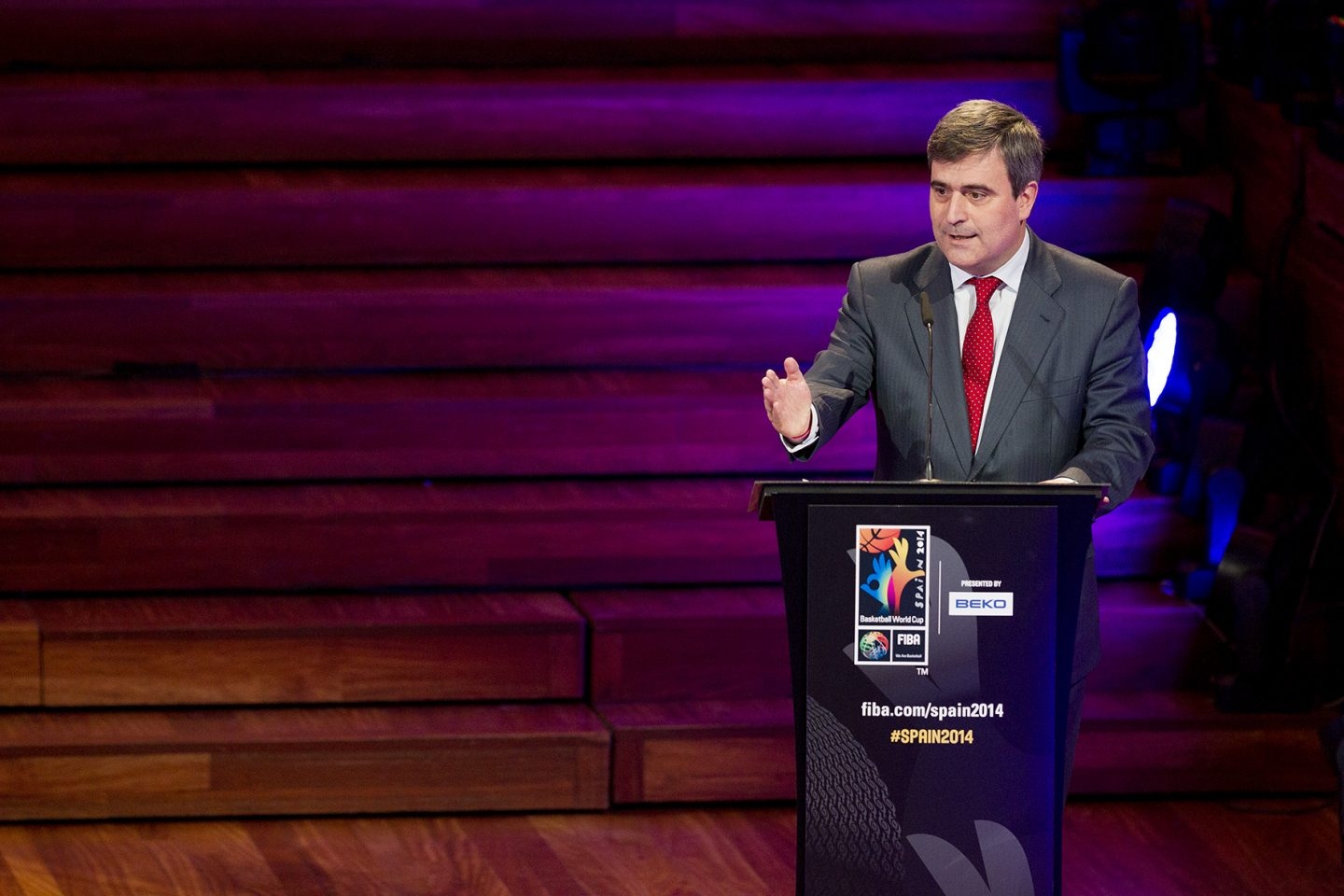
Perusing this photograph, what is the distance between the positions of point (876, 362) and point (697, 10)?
1.81 m

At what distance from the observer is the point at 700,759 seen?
307 centimetres

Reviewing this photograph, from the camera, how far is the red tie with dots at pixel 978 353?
6.63 ft

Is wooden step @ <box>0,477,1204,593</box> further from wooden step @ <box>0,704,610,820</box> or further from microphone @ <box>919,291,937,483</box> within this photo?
microphone @ <box>919,291,937,483</box>

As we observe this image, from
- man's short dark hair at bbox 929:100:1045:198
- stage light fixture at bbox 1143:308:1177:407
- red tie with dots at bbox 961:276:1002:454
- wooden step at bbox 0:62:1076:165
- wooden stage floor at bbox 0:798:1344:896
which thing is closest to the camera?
man's short dark hair at bbox 929:100:1045:198

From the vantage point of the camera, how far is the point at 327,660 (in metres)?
3.12

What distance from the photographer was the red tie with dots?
79.6 inches

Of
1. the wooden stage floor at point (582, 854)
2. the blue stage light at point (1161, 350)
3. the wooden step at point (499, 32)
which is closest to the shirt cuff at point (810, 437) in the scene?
the wooden stage floor at point (582, 854)

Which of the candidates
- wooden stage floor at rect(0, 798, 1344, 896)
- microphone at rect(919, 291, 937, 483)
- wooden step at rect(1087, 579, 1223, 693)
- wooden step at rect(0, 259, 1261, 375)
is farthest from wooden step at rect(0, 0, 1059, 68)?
microphone at rect(919, 291, 937, 483)

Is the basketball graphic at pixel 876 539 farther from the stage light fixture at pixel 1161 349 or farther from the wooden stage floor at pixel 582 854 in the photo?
the stage light fixture at pixel 1161 349

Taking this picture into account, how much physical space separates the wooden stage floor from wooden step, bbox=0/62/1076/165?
125 cm

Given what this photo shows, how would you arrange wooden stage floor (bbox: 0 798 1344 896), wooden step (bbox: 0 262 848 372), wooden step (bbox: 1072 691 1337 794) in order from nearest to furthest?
wooden stage floor (bbox: 0 798 1344 896) < wooden step (bbox: 1072 691 1337 794) < wooden step (bbox: 0 262 848 372)

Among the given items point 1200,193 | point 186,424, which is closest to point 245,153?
point 186,424

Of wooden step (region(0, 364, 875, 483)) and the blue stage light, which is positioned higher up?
the blue stage light

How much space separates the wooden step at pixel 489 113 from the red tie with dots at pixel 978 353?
1.65 meters
